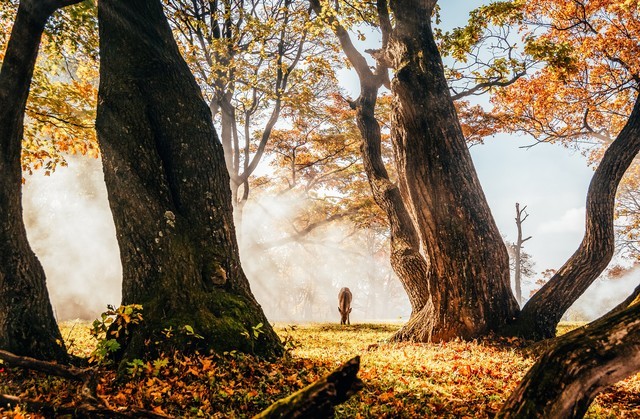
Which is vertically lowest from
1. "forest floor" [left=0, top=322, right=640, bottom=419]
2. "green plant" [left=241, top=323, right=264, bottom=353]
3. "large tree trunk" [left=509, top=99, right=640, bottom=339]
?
"forest floor" [left=0, top=322, right=640, bottom=419]

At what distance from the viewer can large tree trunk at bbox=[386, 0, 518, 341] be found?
6914 mm

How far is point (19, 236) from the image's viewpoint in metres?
4.72

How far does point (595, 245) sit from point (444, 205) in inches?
112

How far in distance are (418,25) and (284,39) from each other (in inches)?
394

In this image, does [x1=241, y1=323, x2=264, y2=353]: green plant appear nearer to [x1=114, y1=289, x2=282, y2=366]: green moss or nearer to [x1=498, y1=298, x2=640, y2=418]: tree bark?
[x1=114, y1=289, x2=282, y2=366]: green moss

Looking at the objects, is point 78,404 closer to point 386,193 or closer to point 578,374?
point 578,374

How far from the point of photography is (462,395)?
3.88 metres

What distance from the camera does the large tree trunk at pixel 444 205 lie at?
22.7 feet

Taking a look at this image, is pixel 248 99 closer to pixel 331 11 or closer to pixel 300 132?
pixel 300 132

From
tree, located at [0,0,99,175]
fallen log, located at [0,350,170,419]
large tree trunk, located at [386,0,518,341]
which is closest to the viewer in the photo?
fallen log, located at [0,350,170,419]

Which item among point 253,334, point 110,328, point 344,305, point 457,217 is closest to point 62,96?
point 110,328

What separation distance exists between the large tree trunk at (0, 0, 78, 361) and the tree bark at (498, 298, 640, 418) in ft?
15.5

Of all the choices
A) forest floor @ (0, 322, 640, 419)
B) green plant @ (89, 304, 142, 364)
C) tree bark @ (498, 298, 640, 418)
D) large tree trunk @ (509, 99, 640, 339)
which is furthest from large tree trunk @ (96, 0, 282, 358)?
large tree trunk @ (509, 99, 640, 339)

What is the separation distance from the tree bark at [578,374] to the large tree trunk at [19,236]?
473 cm
